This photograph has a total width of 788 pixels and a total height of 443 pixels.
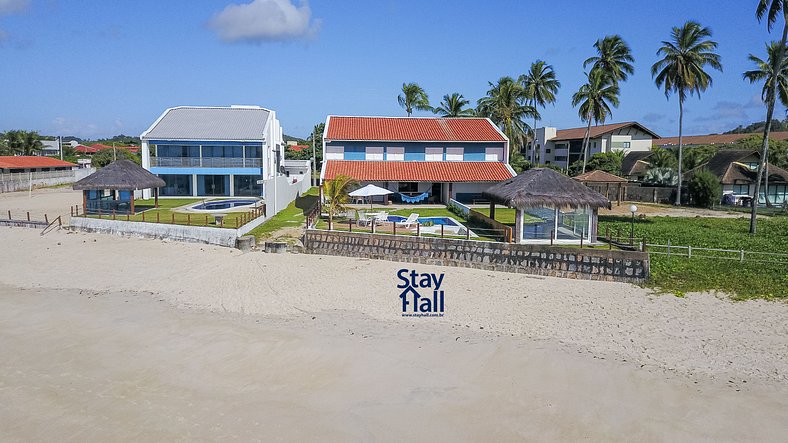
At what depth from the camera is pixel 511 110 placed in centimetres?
4984

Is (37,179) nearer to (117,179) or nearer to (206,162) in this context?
(206,162)

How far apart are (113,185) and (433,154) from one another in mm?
20772

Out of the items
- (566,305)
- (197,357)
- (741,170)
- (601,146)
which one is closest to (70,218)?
(197,357)

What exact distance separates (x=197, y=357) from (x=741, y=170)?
4148 cm

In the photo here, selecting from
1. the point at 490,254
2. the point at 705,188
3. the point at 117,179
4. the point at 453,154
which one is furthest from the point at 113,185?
the point at 705,188

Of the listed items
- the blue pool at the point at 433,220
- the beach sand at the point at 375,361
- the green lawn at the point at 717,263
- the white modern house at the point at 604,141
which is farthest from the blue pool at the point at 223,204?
the white modern house at the point at 604,141

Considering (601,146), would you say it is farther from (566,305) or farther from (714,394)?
(714,394)

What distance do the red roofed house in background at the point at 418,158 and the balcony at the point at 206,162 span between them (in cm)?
614

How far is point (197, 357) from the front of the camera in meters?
12.6

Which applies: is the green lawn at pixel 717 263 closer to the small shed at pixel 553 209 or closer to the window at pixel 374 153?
the small shed at pixel 553 209

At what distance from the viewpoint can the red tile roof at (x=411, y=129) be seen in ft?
129

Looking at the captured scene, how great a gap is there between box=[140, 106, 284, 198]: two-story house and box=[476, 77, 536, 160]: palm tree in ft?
70.1

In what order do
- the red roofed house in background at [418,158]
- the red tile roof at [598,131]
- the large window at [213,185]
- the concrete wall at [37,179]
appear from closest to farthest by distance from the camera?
the red roofed house in background at [418,158]
the large window at [213,185]
the concrete wall at [37,179]
the red tile roof at [598,131]

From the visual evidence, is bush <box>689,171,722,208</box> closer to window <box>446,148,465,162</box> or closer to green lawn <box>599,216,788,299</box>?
green lawn <box>599,216,788,299</box>
